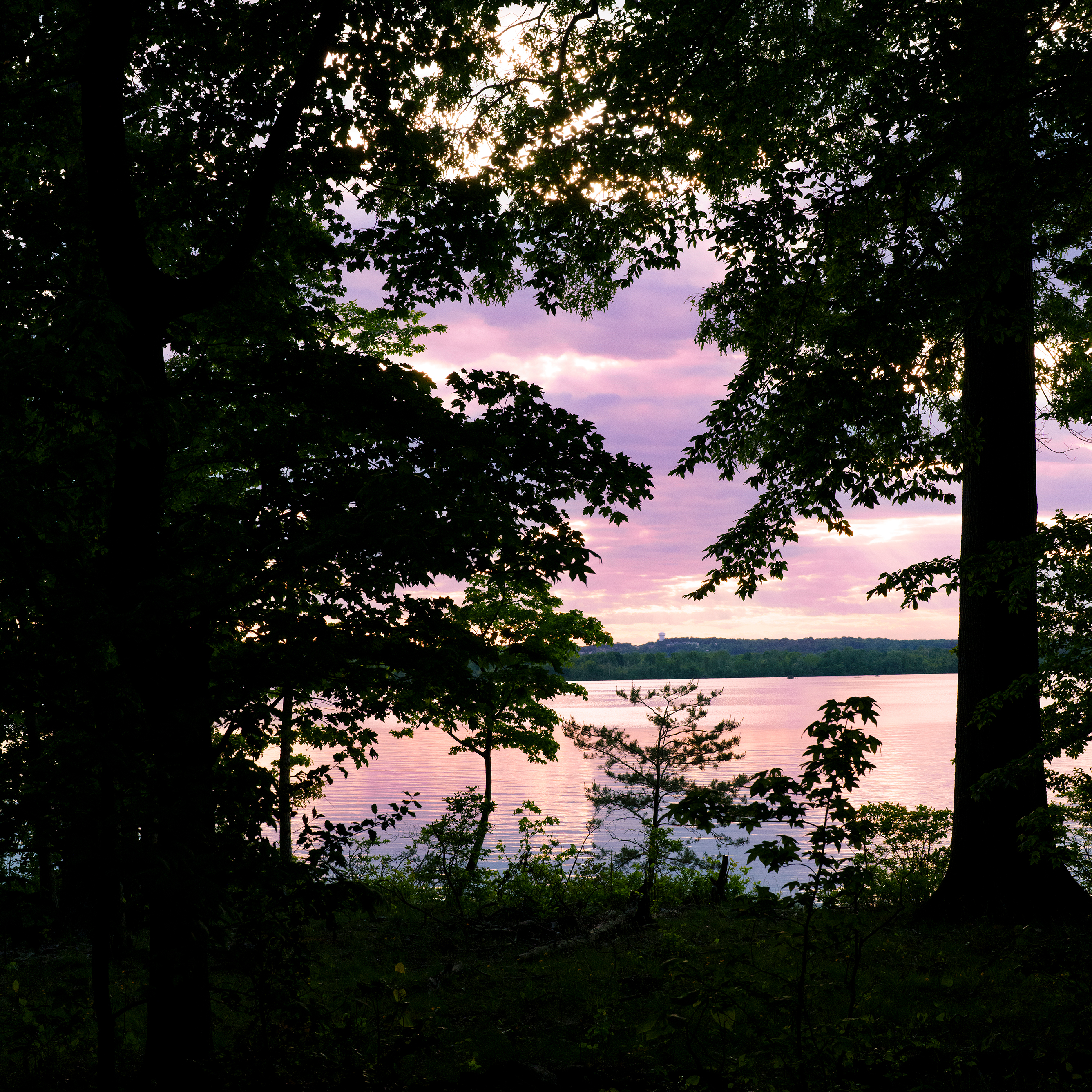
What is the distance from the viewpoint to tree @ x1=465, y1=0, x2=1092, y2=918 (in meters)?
7.09

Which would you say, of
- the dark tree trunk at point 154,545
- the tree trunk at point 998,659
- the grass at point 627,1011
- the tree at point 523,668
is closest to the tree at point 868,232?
the tree trunk at point 998,659

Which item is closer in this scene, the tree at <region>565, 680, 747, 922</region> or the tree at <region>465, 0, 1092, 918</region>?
the tree at <region>465, 0, 1092, 918</region>

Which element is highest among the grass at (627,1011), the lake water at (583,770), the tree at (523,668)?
the tree at (523,668)

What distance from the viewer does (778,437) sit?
9.05 meters

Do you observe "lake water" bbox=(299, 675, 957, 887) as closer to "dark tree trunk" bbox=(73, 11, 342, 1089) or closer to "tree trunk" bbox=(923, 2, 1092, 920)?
"tree trunk" bbox=(923, 2, 1092, 920)

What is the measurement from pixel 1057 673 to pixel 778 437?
15.1 feet

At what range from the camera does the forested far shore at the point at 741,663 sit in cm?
14725

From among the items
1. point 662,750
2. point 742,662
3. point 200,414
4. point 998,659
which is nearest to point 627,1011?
point 998,659

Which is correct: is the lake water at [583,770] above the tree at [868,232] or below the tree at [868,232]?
below

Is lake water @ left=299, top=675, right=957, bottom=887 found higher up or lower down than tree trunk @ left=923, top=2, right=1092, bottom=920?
lower down

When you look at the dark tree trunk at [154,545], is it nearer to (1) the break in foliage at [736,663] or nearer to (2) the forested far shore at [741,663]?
(2) the forested far shore at [741,663]

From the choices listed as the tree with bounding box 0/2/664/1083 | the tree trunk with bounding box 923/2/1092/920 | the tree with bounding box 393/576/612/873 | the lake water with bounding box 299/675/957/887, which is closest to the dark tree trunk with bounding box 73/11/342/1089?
the tree with bounding box 0/2/664/1083

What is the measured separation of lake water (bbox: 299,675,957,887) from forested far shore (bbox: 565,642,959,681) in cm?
4316

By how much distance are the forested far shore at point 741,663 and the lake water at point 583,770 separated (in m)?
43.2
